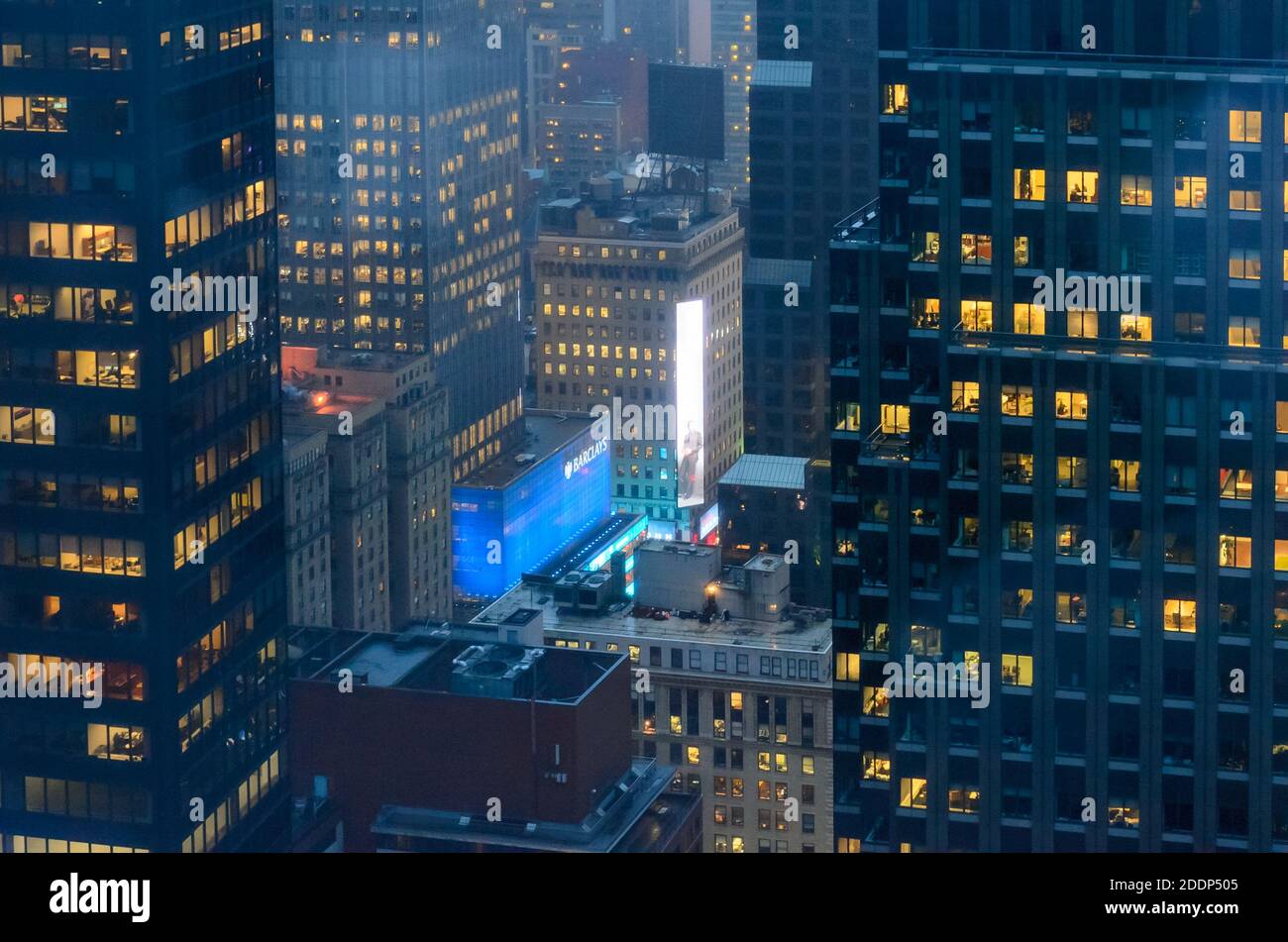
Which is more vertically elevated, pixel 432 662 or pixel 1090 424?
pixel 1090 424

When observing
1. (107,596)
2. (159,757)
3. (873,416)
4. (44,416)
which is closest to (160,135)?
(44,416)

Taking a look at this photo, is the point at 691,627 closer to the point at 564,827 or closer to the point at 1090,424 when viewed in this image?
the point at 564,827

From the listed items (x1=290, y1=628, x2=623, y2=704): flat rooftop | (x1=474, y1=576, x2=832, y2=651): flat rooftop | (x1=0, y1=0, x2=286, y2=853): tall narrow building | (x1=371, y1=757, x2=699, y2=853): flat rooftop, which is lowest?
(x1=371, y1=757, x2=699, y2=853): flat rooftop

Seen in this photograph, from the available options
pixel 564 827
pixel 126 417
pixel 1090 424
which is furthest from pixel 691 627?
pixel 1090 424

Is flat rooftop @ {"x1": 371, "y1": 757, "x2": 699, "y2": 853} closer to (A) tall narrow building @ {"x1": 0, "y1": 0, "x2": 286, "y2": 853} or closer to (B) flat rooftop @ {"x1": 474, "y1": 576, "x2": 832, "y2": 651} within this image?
(A) tall narrow building @ {"x1": 0, "y1": 0, "x2": 286, "y2": 853}

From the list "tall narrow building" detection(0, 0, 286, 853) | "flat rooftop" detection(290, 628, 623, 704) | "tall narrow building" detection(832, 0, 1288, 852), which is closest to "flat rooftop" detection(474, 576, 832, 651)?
"flat rooftop" detection(290, 628, 623, 704)

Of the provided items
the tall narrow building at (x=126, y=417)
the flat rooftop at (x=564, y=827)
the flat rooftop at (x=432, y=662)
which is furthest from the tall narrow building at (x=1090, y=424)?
the flat rooftop at (x=432, y=662)
